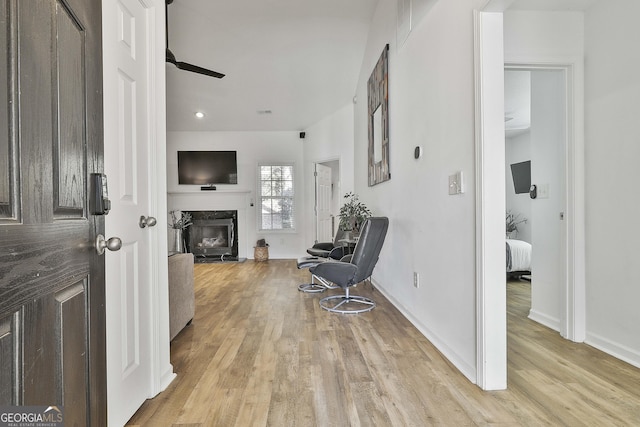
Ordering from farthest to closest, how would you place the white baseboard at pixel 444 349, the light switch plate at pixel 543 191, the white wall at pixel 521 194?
the white wall at pixel 521 194
the light switch plate at pixel 543 191
the white baseboard at pixel 444 349

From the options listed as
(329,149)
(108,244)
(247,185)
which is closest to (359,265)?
(108,244)

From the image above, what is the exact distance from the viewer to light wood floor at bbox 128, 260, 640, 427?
1.50 meters

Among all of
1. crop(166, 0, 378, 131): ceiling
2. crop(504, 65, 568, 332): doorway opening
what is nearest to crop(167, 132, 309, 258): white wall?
crop(166, 0, 378, 131): ceiling

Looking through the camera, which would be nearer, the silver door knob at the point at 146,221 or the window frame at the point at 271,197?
the silver door knob at the point at 146,221

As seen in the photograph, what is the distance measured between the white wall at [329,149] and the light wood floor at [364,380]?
3.54 meters

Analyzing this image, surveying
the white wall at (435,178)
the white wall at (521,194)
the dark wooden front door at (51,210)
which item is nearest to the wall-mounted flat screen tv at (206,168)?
the white wall at (435,178)

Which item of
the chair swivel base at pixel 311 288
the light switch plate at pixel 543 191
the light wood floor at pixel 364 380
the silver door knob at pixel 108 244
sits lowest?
the chair swivel base at pixel 311 288

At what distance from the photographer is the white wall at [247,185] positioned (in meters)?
6.93

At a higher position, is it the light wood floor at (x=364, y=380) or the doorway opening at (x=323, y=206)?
the doorway opening at (x=323, y=206)

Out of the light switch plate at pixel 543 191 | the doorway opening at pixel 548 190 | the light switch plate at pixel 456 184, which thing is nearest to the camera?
the light switch plate at pixel 456 184

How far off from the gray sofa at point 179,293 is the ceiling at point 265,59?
2858mm

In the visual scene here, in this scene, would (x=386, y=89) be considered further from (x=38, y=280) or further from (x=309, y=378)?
(x=38, y=280)

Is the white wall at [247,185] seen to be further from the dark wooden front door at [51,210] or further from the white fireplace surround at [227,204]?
the dark wooden front door at [51,210]

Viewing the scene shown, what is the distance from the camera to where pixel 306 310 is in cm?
320
